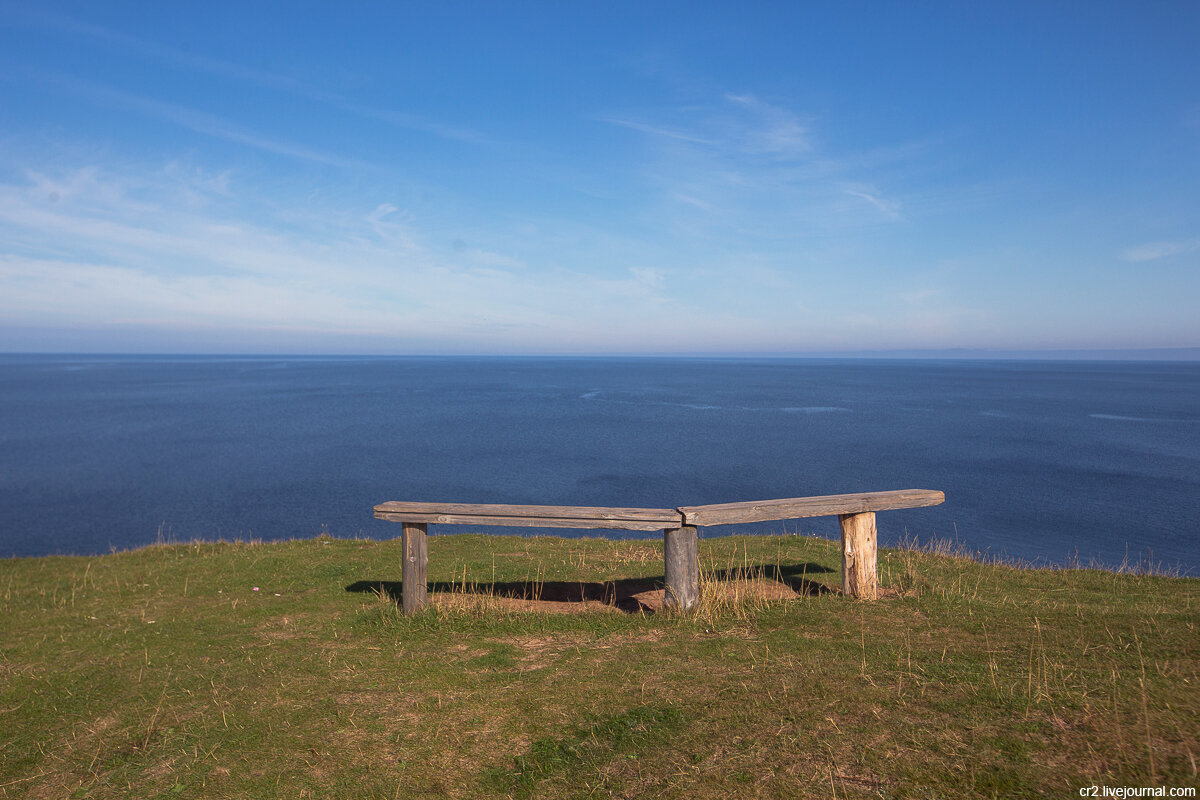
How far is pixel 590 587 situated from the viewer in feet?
35.9

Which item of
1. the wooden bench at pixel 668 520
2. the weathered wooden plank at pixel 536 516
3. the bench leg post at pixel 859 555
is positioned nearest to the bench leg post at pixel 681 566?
the wooden bench at pixel 668 520

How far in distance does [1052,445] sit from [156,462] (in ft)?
243

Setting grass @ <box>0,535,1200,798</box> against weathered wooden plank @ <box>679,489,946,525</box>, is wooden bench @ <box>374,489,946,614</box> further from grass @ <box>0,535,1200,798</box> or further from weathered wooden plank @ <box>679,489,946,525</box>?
grass @ <box>0,535,1200,798</box>

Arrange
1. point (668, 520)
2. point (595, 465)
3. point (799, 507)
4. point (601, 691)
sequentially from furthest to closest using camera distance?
point (595, 465), point (799, 507), point (668, 520), point (601, 691)

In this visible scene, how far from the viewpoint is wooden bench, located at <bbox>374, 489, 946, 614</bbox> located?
8688mm

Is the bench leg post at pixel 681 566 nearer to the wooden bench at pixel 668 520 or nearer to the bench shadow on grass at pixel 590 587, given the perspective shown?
the wooden bench at pixel 668 520

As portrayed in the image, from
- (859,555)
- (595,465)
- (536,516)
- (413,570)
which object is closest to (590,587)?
(536,516)

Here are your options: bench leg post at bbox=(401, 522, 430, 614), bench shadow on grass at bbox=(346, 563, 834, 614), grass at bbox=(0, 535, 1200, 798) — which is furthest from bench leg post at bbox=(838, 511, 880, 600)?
bench leg post at bbox=(401, 522, 430, 614)

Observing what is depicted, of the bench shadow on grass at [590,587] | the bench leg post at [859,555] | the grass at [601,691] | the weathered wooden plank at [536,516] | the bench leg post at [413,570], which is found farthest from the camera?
the bench shadow on grass at [590,587]

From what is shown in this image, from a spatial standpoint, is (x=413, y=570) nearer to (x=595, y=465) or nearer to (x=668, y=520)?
(x=668, y=520)

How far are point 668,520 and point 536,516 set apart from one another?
1.76m

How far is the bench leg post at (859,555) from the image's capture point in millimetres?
9336

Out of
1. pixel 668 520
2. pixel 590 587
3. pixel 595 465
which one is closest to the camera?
pixel 668 520

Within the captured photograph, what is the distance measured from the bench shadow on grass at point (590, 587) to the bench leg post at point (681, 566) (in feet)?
3.27
